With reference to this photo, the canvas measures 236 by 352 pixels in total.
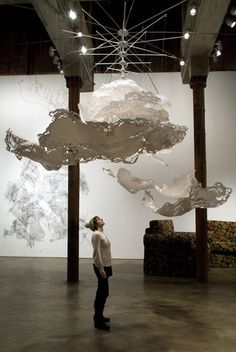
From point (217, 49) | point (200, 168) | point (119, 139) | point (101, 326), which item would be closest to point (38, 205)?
point (200, 168)

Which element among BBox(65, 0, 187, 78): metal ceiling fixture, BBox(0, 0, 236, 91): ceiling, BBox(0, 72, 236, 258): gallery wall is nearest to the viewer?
BBox(65, 0, 187, 78): metal ceiling fixture

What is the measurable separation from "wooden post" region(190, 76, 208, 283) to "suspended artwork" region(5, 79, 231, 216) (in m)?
2.33

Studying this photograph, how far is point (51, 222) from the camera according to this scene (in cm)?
1080

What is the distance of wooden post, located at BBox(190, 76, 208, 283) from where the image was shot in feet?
25.2

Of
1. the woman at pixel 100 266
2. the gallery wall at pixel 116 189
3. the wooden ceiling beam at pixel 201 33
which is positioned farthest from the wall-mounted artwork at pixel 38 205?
the woman at pixel 100 266

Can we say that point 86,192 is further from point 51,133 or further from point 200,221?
point 51,133

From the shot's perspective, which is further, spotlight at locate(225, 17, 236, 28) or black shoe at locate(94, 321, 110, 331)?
spotlight at locate(225, 17, 236, 28)

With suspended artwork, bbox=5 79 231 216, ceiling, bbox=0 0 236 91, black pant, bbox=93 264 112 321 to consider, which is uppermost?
ceiling, bbox=0 0 236 91

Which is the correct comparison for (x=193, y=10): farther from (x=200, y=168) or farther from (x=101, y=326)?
(x=101, y=326)

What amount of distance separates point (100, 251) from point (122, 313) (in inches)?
47.0

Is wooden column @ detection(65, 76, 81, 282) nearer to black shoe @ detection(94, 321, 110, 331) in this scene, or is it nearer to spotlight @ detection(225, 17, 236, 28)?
black shoe @ detection(94, 321, 110, 331)

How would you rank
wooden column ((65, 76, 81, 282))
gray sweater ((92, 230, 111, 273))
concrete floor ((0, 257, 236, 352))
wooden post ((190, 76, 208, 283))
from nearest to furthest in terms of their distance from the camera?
concrete floor ((0, 257, 236, 352)), gray sweater ((92, 230, 111, 273)), wooden post ((190, 76, 208, 283)), wooden column ((65, 76, 81, 282))

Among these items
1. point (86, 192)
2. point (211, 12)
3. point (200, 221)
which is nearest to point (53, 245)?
point (86, 192)

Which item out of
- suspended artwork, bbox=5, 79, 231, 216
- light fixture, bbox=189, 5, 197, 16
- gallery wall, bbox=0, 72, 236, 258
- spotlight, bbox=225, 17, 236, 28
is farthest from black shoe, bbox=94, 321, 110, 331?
spotlight, bbox=225, 17, 236, 28
